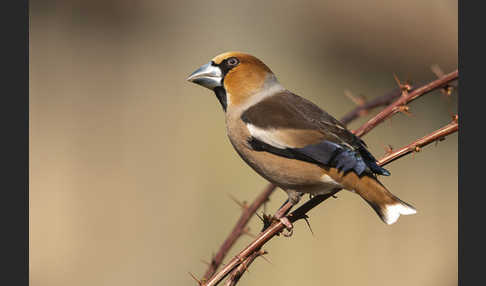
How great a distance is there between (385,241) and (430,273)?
0.68m

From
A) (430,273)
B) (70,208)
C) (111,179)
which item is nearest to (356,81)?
(430,273)

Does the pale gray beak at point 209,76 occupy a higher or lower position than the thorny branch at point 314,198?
higher

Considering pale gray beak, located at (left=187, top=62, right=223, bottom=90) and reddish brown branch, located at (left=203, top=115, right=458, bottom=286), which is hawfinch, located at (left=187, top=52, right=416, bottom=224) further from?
reddish brown branch, located at (left=203, top=115, right=458, bottom=286)

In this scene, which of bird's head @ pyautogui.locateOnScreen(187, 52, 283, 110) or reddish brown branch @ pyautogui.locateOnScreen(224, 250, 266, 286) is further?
bird's head @ pyautogui.locateOnScreen(187, 52, 283, 110)

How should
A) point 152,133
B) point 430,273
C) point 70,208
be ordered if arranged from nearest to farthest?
point 70,208, point 152,133, point 430,273

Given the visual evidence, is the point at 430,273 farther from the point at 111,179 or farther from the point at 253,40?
the point at 111,179

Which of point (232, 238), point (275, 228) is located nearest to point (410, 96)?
point (275, 228)

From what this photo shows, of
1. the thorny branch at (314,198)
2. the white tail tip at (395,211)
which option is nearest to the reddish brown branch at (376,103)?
the thorny branch at (314,198)

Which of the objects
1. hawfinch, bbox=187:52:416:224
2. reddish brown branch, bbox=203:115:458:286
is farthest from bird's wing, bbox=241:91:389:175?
reddish brown branch, bbox=203:115:458:286

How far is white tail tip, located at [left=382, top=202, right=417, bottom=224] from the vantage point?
2.59m

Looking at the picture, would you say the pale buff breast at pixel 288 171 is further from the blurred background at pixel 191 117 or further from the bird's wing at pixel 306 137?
the blurred background at pixel 191 117

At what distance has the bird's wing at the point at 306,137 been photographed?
269cm

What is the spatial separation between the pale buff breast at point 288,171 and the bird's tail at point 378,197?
0.10 m

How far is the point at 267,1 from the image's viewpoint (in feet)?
20.8
